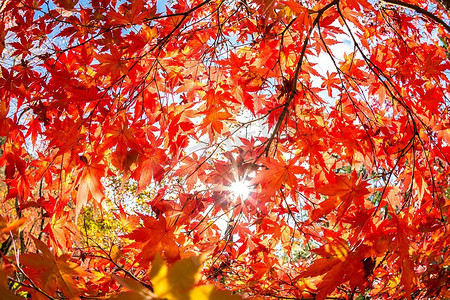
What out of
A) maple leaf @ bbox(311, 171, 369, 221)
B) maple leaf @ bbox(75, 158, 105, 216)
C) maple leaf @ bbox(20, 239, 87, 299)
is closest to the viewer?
maple leaf @ bbox(20, 239, 87, 299)

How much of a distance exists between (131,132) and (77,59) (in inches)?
29.5

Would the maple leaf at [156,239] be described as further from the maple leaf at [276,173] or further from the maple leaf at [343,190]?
the maple leaf at [343,190]

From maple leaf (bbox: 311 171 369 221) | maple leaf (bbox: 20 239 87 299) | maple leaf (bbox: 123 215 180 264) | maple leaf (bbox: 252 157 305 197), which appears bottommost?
maple leaf (bbox: 20 239 87 299)

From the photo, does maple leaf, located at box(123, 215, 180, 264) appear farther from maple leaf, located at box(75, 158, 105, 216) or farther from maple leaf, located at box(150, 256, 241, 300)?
maple leaf, located at box(150, 256, 241, 300)

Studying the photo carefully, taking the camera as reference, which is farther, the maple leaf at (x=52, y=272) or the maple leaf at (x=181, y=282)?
the maple leaf at (x=52, y=272)

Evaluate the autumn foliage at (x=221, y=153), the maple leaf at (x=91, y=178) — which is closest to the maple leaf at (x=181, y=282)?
the autumn foliage at (x=221, y=153)

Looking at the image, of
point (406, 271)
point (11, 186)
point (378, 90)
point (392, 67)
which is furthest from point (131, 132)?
point (392, 67)

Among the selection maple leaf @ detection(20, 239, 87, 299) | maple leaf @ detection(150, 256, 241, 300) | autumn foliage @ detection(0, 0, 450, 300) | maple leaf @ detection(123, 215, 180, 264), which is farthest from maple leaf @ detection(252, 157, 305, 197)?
maple leaf @ detection(150, 256, 241, 300)

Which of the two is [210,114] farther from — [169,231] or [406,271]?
[406,271]

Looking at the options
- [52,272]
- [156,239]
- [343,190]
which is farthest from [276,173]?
[52,272]

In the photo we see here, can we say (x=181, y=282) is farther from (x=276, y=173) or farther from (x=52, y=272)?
(x=276, y=173)

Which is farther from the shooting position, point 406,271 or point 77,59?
point 77,59

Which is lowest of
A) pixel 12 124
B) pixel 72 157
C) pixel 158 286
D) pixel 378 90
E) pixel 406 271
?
pixel 158 286

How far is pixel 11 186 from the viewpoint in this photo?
5.45ft
